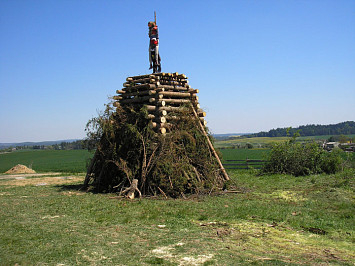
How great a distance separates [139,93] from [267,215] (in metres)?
8.29

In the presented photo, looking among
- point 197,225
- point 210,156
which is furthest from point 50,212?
point 210,156

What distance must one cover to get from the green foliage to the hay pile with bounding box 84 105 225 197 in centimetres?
740

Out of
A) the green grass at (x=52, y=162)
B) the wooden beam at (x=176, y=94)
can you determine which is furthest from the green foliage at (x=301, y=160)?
the green grass at (x=52, y=162)

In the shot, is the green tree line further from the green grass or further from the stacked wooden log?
the stacked wooden log

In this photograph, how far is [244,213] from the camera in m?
9.44

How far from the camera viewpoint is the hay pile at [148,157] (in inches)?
517

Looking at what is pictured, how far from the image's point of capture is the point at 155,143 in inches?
541

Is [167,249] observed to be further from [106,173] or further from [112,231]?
[106,173]

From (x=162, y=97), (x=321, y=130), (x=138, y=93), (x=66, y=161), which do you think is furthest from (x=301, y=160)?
(x=321, y=130)

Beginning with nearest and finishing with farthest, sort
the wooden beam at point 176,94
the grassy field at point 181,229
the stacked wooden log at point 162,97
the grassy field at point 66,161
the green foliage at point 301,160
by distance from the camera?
the grassy field at point 181,229
the stacked wooden log at point 162,97
the wooden beam at point 176,94
the green foliage at point 301,160
the grassy field at point 66,161

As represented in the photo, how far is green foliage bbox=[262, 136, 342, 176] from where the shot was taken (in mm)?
20016

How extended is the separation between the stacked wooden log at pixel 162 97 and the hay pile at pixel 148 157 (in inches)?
11.1

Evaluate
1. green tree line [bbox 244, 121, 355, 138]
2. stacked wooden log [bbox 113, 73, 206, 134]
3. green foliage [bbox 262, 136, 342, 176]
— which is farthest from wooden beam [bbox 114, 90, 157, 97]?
green tree line [bbox 244, 121, 355, 138]

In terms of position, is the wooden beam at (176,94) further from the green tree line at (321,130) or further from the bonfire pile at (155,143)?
the green tree line at (321,130)
